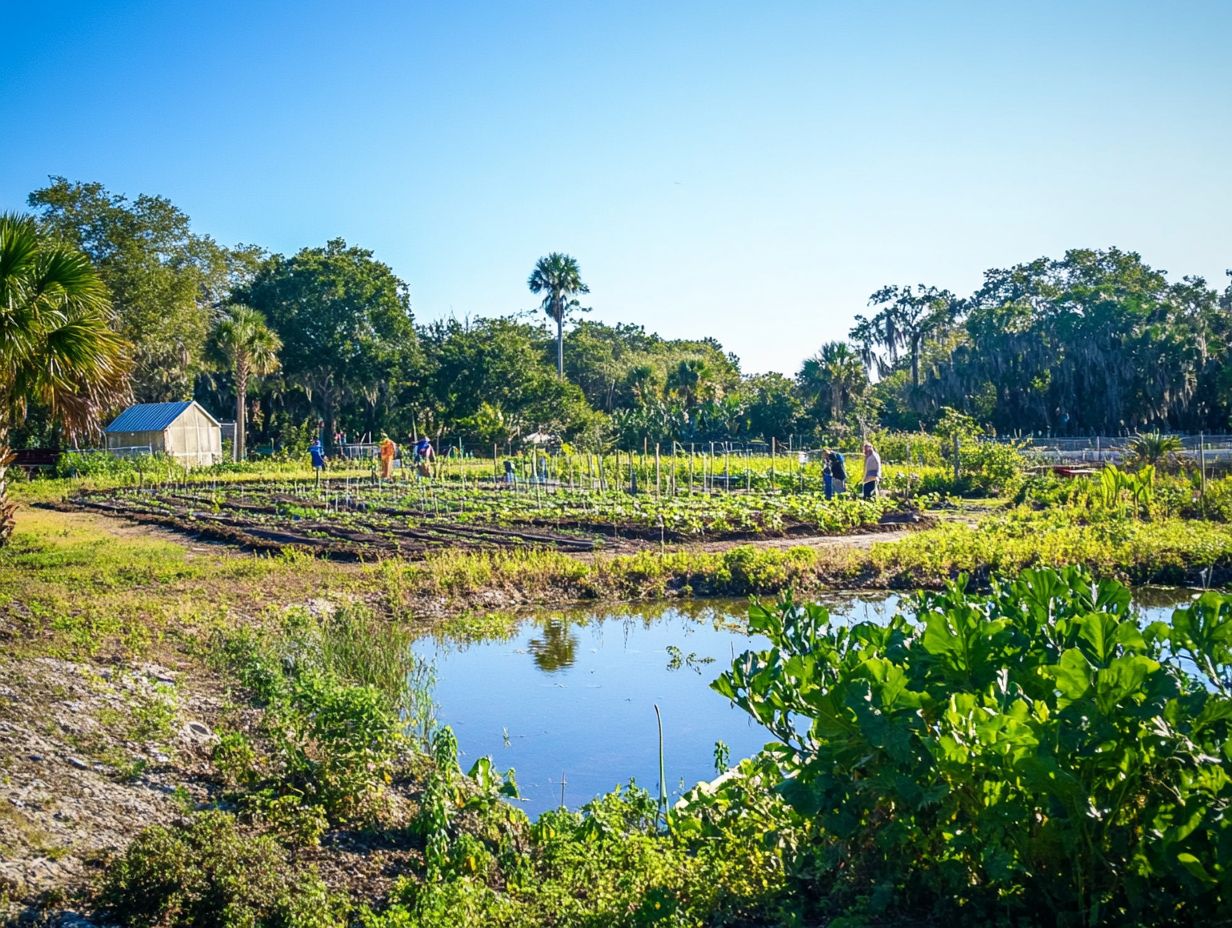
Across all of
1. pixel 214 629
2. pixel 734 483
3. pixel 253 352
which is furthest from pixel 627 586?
pixel 253 352

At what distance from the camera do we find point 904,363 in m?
64.0

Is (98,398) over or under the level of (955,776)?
over

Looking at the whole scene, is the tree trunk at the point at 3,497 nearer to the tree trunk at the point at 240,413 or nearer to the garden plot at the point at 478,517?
the garden plot at the point at 478,517

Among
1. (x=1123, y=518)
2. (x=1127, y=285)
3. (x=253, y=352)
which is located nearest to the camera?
(x=1123, y=518)

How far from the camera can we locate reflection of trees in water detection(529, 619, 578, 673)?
10.1 metres

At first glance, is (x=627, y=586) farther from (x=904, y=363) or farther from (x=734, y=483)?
(x=904, y=363)

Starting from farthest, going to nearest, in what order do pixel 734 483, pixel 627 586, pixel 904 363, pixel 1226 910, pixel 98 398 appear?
pixel 904 363 → pixel 734 483 → pixel 98 398 → pixel 627 586 → pixel 1226 910

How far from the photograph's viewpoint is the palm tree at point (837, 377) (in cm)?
4662

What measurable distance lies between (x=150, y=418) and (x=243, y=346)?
16.7 ft

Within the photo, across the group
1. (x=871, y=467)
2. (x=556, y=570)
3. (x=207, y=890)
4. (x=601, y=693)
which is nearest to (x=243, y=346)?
(x=871, y=467)

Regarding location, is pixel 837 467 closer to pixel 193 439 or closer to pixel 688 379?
pixel 193 439

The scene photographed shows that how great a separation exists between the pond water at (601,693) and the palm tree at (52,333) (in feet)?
21.9

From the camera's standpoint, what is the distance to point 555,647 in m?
10.8

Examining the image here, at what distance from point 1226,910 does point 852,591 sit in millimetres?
10816
